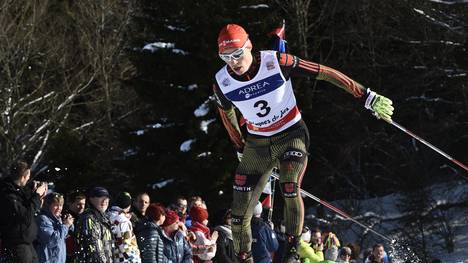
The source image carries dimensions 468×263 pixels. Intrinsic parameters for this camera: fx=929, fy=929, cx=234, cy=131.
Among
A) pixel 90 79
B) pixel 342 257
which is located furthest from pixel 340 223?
pixel 342 257

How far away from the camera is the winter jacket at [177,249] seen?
9.66 metres

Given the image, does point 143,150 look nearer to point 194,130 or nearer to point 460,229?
point 194,130

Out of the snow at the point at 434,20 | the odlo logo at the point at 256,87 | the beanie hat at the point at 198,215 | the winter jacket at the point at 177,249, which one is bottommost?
the snow at the point at 434,20

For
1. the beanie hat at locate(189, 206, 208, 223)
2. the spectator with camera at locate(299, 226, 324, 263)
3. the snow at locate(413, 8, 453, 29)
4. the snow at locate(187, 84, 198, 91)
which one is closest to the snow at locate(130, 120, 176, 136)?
the snow at locate(187, 84, 198, 91)

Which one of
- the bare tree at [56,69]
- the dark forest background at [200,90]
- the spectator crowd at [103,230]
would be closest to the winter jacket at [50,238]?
the spectator crowd at [103,230]

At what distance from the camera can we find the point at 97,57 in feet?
97.7

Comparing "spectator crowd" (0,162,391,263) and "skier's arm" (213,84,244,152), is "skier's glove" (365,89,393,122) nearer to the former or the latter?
"skier's arm" (213,84,244,152)

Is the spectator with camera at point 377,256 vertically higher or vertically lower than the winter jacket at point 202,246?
lower

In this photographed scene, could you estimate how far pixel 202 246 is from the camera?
1023 cm

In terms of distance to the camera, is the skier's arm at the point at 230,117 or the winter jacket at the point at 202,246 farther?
the winter jacket at the point at 202,246

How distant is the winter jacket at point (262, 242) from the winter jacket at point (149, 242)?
1.17m

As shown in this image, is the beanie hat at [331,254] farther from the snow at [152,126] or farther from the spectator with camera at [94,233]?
the snow at [152,126]

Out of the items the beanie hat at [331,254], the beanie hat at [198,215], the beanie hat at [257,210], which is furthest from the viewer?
the beanie hat at [331,254]

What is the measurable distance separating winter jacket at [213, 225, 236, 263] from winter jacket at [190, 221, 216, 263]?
0.22 ft
